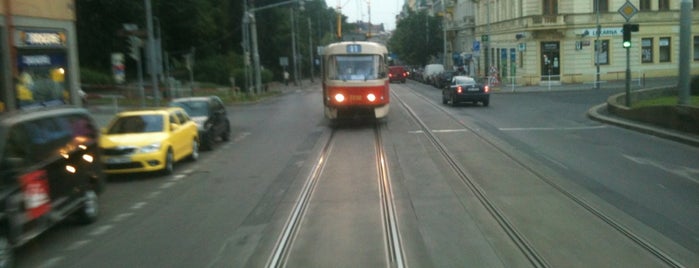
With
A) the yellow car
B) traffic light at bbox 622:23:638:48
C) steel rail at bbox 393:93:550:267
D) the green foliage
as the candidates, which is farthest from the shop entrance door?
the yellow car

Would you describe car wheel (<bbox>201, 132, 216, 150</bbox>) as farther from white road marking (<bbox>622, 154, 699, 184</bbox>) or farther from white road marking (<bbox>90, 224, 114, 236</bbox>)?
white road marking (<bbox>622, 154, 699, 184</bbox>)

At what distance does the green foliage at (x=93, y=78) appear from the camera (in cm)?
4694

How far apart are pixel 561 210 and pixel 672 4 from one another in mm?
50531

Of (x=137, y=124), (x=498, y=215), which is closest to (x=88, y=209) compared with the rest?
(x=498, y=215)

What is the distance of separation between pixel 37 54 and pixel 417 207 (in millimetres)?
16497

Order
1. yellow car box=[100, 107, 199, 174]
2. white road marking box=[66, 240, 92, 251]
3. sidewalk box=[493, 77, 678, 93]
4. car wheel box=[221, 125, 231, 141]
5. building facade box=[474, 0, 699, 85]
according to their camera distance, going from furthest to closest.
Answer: building facade box=[474, 0, 699, 85], sidewalk box=[493, 77, 678, 93], car wheel box=[221, 125, 231, 141], yellow car box=[100, 107, 199, 174], white road marking box=[66, 240, 92, 251]

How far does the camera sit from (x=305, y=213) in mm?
11758

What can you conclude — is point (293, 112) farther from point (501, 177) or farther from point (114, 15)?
point (501, 177)

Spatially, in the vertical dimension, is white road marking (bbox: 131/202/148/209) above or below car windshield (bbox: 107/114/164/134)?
below

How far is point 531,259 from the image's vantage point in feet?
27.8

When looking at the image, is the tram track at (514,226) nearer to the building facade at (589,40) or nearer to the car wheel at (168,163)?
the car wheel at (168,163)

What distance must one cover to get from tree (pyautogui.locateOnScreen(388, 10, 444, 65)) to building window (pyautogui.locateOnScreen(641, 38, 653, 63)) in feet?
118

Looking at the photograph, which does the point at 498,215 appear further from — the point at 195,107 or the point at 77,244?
the point at 195,107

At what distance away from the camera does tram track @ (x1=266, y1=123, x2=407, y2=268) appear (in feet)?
28.8
